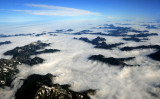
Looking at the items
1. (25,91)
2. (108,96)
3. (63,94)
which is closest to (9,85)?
(25,91)

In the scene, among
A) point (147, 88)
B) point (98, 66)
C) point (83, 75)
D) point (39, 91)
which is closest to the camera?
point (39, 91)

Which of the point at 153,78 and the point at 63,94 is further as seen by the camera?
the point at 153,78

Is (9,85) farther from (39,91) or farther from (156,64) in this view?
(156,64)

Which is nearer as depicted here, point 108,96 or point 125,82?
point 108,96

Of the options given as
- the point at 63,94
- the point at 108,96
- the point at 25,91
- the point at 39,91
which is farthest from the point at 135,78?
the point at 25,91

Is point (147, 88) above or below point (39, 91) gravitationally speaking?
below

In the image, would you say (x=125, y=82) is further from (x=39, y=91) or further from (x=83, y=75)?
(x=39, y=91)

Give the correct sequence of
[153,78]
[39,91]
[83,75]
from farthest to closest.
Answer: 1. [83,75]
2. [153,78]
3. [39,91]
